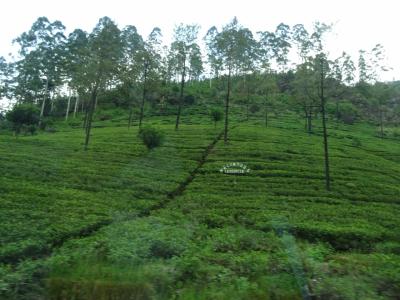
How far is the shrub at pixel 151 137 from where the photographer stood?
135 feet

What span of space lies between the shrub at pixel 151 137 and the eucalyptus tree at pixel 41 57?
47.2 m

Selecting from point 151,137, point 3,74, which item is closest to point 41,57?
point 3,74

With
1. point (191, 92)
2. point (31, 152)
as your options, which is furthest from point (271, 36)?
point (31, 152)

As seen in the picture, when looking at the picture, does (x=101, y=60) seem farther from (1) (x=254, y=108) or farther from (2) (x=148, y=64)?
(1) (x=254, y=108)

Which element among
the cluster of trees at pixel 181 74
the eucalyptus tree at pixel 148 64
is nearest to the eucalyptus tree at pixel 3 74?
the cluster of trees at pixel 181 74

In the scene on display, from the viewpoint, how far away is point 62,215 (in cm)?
1911

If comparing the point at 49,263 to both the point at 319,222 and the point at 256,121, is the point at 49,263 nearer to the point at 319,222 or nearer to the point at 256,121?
the point at 319,222

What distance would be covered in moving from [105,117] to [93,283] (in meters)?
73.9

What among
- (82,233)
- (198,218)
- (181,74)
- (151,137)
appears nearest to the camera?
(82,233)

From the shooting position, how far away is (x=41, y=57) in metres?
80.8

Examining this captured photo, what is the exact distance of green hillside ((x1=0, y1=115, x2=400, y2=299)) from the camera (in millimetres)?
6926

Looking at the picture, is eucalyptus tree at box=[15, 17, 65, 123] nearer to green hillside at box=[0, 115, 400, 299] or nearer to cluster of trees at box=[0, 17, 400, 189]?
cluster of trees at box=[0, 17, 400, 189]

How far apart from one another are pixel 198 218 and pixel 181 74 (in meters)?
56.2

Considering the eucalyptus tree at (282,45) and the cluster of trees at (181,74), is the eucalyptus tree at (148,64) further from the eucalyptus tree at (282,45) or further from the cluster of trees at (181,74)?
the eucalyptus tree at (282,45)
